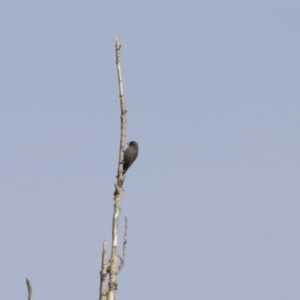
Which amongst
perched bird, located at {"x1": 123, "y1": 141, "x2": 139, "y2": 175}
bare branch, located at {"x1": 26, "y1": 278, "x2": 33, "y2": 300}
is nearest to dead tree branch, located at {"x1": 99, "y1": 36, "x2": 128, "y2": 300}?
bare branch, located at {"x1": 26, "y1": 278, "x2": 33, "y2": 300}

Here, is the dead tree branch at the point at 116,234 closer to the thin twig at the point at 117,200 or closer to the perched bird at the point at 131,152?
the thin twig at the point at 117,200

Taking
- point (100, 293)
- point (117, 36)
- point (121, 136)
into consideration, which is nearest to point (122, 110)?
point (121, 136)

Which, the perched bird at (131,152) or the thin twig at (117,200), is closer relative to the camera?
the thin twig at (117,200)

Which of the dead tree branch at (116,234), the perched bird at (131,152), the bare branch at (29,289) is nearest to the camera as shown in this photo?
the bare branch at (29,289)

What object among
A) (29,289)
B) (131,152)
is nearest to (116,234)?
(29,289)

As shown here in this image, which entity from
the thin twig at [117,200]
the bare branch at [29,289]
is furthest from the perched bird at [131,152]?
the bare branch at [29,289]

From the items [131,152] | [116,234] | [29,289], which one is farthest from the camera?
[131,152]

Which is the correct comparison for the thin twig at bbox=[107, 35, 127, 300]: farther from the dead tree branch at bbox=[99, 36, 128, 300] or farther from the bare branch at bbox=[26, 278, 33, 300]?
the bare branch at bbox=[26, 278, 33, 300]

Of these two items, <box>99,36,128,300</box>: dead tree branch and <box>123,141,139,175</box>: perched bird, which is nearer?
<box>99,36,128,300</box>: dead tree branch

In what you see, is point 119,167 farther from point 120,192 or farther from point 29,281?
point 29,281

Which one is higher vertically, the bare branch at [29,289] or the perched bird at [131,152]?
the perched bird at [131,152]

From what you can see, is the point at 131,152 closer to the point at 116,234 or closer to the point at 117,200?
the point at 117,200

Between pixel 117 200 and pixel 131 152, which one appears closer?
pixel 117 200

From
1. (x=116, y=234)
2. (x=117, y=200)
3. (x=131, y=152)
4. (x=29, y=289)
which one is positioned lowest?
(x=29, y=289)
